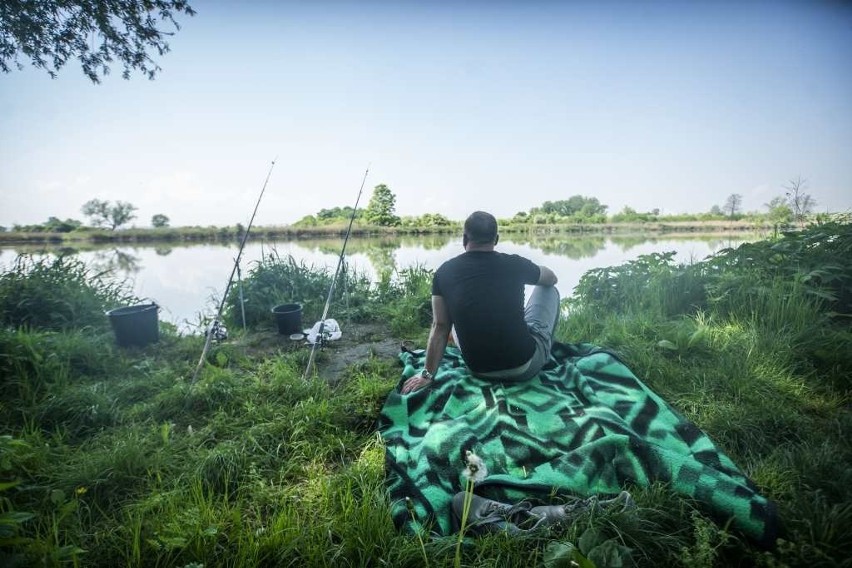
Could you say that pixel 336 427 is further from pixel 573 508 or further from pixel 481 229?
pixel 481 229

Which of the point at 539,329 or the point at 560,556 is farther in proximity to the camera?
the point at 539,329

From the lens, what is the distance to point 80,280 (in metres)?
4.02

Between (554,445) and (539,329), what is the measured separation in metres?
0.87

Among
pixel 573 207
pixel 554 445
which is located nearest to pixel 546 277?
pixel 554 445

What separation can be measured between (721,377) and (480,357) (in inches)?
63.3

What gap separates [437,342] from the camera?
2.10 meters

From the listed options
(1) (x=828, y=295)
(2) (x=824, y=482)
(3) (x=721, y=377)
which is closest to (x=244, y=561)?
(2) (x=824, y=482)

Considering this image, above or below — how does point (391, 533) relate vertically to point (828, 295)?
below

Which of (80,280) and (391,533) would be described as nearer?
(391,533)

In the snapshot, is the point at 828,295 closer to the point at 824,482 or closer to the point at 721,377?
the point at 721,377

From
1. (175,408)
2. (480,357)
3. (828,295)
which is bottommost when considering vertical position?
(175,408)

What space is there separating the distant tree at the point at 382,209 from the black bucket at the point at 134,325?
2246cm

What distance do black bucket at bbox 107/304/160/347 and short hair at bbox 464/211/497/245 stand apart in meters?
3.33

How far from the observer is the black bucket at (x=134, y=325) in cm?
324
